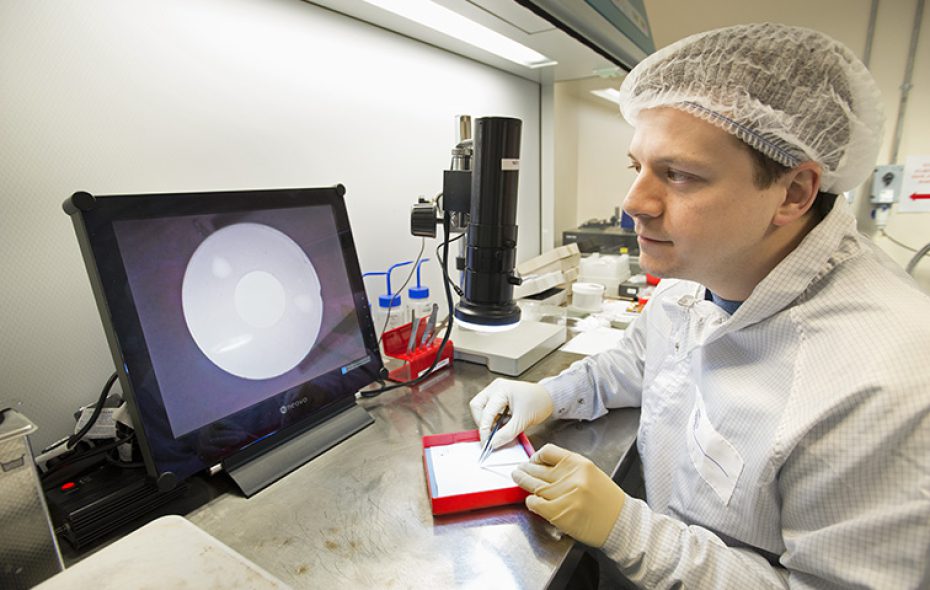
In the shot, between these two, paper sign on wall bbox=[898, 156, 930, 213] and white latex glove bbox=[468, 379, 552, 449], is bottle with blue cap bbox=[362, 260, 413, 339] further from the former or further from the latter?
paper sign on wall bbox=[898, 156, 930, 213]

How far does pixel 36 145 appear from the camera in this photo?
794 mm

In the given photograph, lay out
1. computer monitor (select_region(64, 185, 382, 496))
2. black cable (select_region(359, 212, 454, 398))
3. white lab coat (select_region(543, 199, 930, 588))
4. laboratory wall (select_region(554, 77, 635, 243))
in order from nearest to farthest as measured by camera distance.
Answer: white lab coat (select_region(543, 199, 930, 588))
computer monitor (select_region(64, 185, 382, 496))
black cable (select_region(359, 212, 454, 398))
laboratory wall (select_region(554, 77, 635, 243))

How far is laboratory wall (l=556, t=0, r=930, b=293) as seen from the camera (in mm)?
2172

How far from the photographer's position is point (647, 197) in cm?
80

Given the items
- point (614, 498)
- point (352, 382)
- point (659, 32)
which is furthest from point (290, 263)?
point (659, 32)

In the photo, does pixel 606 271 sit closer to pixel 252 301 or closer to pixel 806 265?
pixel 806 265

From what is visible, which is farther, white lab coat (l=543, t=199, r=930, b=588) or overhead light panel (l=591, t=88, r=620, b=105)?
overhead light panel (l=591, t=88, r=620, b=105)

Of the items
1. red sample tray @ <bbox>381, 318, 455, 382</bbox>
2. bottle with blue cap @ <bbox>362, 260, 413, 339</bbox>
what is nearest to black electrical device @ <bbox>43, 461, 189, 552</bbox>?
red sample tray @ <bbox>381, 318, 455, 382</bbox>

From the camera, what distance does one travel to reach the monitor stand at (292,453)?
806mm

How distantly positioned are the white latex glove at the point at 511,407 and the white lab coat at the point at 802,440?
248mm

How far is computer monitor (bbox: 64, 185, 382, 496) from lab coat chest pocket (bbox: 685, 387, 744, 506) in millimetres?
661

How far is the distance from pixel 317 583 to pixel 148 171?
837 millimetres

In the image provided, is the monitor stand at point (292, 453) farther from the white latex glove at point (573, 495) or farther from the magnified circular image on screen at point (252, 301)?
the white latex glove at point (573, 495)

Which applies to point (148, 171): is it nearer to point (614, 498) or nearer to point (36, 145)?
point (36, 145)
